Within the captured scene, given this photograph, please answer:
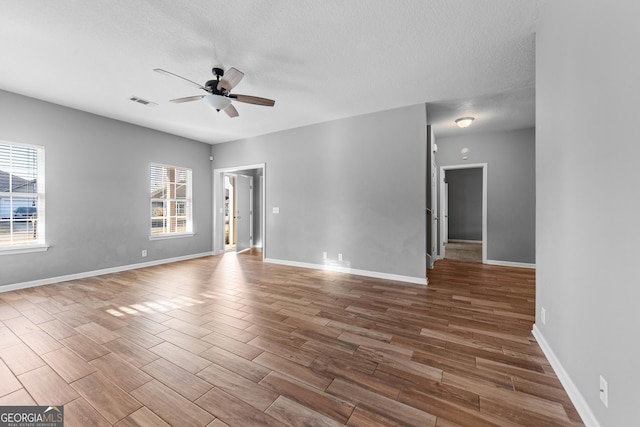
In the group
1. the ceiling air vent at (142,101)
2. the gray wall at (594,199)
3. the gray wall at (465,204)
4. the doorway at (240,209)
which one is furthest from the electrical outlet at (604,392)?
the gray wall at (465,204)

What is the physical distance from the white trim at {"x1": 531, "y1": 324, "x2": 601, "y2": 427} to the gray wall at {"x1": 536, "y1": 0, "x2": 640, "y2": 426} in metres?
0.04

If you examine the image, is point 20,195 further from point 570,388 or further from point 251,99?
point 570,388

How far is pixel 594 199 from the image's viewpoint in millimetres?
1295

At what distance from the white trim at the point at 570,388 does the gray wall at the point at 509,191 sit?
3.68 meters

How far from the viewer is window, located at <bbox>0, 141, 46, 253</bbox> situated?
11.6ft

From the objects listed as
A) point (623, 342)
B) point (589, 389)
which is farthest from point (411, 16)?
point (589, 389)

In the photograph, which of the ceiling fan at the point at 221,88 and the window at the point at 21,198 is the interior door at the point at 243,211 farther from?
the ceiling fan at the point at 221,88

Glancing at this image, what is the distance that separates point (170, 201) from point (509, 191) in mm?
7492

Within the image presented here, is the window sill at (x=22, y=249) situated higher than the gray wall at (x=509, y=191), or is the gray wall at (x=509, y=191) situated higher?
the gray wall at (x=509, y=191)

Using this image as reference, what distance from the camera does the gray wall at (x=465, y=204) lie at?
8.75 meters

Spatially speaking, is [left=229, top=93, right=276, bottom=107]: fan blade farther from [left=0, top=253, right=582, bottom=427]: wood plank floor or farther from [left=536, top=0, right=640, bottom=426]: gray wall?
[left=536, top=0, right=640, bottom=426]: gray wall

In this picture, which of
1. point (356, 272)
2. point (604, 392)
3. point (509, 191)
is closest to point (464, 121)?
point (509, 191)

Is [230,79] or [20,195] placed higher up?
[230,79]

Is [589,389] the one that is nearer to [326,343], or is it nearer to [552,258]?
[552,258]
